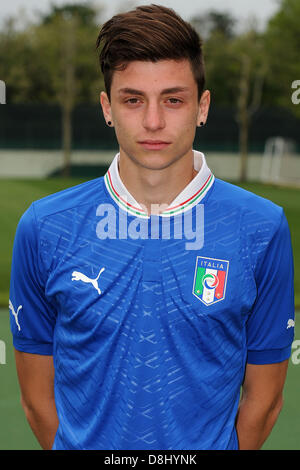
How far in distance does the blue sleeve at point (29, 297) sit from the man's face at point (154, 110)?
1.41 feet

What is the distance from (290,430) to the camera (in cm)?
474

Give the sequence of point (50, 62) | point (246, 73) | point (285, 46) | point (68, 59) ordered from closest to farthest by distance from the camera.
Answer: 1. point (285, 46)
2. point (246, 73)
3. point (68, 59)
4. point (50, 62)

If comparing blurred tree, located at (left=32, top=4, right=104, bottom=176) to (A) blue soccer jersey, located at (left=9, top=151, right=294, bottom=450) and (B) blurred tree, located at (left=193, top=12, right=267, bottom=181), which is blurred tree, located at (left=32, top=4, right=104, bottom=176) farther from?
(A) blue soccer jersey, located at (left=9, top=151, right=294, bottom=450)

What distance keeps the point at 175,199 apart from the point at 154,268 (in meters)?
0.25

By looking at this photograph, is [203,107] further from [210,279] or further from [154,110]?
[210,279]

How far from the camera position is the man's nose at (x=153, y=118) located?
6.87ft

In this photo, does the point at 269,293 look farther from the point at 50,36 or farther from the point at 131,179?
the point at 50,36

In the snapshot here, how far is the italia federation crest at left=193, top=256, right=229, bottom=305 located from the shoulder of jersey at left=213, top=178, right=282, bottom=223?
196 millimetres

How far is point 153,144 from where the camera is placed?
213 cm

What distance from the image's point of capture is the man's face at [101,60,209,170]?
211cm

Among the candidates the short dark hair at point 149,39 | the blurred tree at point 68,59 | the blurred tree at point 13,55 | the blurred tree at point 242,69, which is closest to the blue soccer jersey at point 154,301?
the short dark hair at point 149,39

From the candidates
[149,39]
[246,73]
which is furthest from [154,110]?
[246,73]

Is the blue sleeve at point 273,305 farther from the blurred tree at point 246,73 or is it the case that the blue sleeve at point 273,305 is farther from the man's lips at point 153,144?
the blurred tree at point 246,73

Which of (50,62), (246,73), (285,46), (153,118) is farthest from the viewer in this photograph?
(50,62)
